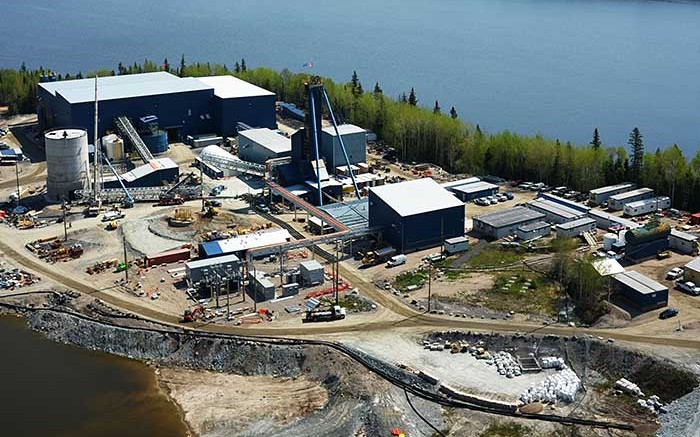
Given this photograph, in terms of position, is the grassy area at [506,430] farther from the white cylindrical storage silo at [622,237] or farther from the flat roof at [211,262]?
the white cylindrical storage silo at [622,237]

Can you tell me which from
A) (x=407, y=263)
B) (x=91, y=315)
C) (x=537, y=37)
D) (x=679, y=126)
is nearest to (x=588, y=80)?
(x=679, y=126)

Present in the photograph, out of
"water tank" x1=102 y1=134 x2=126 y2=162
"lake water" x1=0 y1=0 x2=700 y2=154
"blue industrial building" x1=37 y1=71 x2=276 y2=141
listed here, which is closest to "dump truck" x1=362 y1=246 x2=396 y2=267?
"water tank" x1=102 y1=134 x2=126 y2=162

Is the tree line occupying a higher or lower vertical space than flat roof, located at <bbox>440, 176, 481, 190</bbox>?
higher

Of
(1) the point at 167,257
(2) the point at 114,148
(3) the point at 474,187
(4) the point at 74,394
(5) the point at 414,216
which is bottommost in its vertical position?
(4) the point at 74,394

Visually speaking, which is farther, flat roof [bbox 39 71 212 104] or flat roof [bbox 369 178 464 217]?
flat roof [bbox 39 71 212 104]

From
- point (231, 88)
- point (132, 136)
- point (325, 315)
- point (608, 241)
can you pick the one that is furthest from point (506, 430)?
point (231, 88)

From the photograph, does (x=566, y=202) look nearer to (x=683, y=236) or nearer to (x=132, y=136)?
(x=683, y=236)

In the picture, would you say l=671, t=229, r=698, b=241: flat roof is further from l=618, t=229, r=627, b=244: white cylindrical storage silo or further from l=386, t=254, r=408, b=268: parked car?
l=386, t=254, r=408, b=268: parked car
